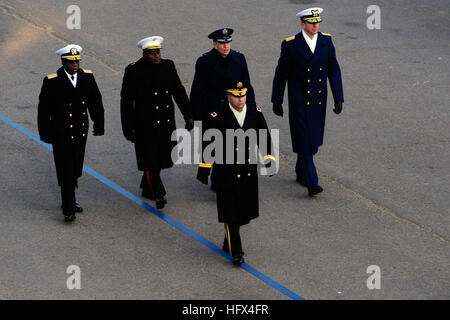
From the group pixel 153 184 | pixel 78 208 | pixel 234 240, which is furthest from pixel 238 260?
pixel 78 208

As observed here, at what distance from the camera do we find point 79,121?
9914 mm

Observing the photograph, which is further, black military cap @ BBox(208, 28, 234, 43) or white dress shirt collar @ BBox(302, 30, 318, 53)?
white dress shirt collar @ BBox(302, 30, 318, 53)

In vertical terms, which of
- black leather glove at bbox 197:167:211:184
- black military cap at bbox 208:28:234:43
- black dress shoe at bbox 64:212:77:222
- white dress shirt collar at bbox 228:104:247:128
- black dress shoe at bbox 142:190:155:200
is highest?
black military cap at bbox 208:28:234:43

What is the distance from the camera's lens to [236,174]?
906 centimetres

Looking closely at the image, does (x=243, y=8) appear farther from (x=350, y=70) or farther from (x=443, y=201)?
(x=443, y=201)

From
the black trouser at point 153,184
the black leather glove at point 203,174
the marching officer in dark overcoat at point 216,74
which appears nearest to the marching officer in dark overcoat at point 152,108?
the black trouser at point 153,184

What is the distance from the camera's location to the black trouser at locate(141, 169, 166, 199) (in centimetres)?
1030

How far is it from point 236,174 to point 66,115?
203cm

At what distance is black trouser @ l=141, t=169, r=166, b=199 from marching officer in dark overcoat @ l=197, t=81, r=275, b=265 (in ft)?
4.43

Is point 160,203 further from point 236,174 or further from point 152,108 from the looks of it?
point 236,174

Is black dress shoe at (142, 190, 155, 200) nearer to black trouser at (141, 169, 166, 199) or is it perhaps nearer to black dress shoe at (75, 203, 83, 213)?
black trouser at (141, 169, 166, 199)

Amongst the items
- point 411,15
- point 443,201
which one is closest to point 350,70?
point 411,15

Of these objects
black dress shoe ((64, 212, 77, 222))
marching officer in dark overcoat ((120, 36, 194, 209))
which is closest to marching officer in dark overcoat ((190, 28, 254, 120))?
marching officer in dark overcoat ((120, 36, 194, 209))

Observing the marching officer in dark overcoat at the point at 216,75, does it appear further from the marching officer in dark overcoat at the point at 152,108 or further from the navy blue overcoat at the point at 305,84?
the navy blue overcoat at the point at 305,84
